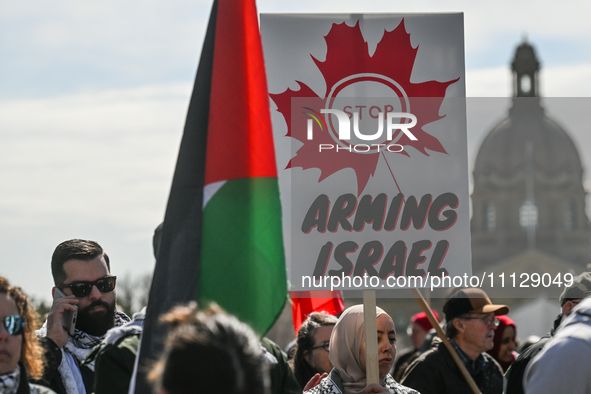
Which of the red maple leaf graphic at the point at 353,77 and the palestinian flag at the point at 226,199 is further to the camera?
the red maple leaf graphic at the point at 353,77

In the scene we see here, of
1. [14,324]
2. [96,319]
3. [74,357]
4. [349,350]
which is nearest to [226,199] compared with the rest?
[14,324]

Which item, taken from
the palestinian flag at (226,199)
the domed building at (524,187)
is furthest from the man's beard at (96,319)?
the domed building at (524,187)

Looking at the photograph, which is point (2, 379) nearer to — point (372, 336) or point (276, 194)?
point (276, 194)

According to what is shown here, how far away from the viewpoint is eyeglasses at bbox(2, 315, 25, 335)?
280 cm

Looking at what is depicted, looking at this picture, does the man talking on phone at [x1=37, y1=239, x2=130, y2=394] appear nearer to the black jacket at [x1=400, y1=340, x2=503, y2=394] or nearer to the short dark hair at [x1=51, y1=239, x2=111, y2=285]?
the short dark hair at [x1=51, y1=239, x2=111, y2=285]

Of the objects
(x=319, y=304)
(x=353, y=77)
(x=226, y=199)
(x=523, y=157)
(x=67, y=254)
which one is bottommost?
(x=319, y=304)

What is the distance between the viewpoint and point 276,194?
3.30 meters

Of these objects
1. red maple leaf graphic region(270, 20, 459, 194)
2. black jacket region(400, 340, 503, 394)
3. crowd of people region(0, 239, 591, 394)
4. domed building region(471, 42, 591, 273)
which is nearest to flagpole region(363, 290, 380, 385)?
crowd of people region(0, 239, 591, 394)

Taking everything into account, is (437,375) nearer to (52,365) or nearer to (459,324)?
(459,324)

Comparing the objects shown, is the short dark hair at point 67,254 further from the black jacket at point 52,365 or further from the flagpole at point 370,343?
the flagpole at point 370,343

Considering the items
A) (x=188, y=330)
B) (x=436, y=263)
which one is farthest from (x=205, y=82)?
(x=188, y=330)

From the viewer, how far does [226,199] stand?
3252 mm

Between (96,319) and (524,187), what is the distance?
101 metres

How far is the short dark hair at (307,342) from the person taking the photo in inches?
186
